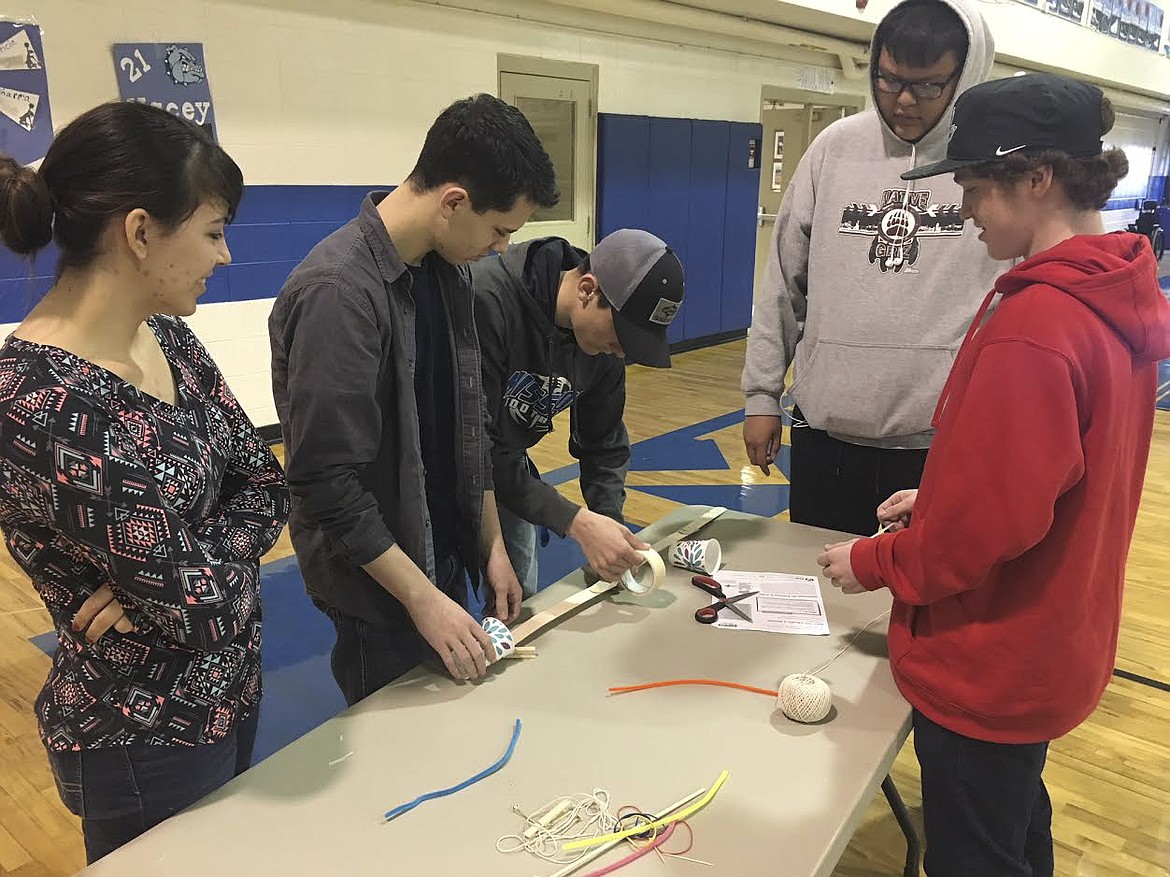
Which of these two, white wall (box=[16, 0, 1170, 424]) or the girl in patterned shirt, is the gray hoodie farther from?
white wall (box=[16, 0, 1170, 424])

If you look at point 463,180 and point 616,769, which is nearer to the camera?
point 616,769

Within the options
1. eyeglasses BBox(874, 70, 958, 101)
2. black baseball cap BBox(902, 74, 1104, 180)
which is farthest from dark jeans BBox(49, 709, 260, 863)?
eyeglasses BBox(874, 70, 958, 101)

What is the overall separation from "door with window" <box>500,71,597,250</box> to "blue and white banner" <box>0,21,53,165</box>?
2717 millimetres

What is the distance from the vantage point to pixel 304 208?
180 inches

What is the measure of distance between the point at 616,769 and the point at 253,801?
16.7 inches

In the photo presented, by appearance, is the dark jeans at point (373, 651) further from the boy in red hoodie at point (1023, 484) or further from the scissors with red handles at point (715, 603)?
the boy in red hoodie at point (1023, 484)

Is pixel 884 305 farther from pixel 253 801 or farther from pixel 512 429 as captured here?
pixel 253 801

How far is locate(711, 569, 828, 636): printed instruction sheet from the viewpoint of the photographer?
1432 millimetres

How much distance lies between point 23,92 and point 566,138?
3.41 meters

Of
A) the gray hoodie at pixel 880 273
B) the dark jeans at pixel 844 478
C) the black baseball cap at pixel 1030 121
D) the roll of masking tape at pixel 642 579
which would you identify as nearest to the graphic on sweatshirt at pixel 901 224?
the gray hoodie at pixel 880 273

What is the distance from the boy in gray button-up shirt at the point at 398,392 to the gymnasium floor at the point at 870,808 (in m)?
1.02

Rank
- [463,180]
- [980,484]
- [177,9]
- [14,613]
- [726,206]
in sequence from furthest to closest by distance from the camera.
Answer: [726,206] < [177,9] < [14,613] < [463,180] < [980,484]

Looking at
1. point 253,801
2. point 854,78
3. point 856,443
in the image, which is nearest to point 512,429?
point 856,443

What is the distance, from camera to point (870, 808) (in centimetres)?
182
